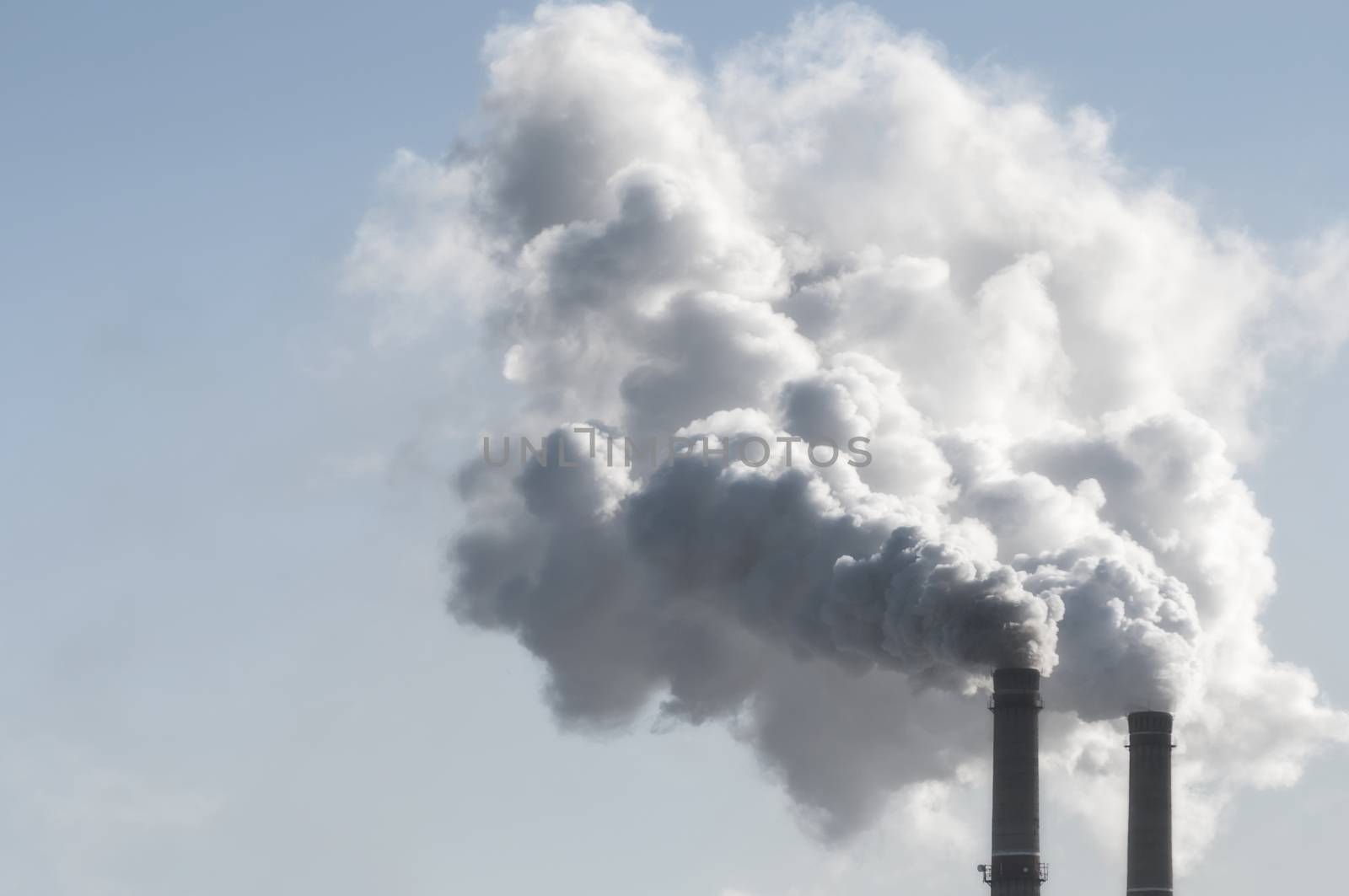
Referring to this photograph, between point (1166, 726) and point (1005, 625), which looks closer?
point (1005, 625)

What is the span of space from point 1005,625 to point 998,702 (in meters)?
2.80

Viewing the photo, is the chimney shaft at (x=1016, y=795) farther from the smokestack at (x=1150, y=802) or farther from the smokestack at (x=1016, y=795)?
the smokestack at (x=1150, y=802)

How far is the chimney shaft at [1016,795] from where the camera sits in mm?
75562

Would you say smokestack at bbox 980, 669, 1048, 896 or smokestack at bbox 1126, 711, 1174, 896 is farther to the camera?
smokestack at bbox 1126, 711, 1174, 896

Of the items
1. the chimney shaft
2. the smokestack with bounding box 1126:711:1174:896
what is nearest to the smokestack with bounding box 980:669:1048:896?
the chimney shaft

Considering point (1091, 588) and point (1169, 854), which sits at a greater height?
point (1091, 588)

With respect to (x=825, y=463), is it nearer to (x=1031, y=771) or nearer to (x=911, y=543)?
(x=911, y=543)

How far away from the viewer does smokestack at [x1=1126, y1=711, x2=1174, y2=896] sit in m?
82.6

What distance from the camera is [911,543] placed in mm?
80312

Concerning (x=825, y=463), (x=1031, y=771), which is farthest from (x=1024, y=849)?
(x=825, y=463)

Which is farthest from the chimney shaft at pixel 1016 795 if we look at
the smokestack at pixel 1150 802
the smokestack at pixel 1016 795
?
the smokestack at pixel 1150 802

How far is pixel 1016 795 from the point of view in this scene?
75.6 meters

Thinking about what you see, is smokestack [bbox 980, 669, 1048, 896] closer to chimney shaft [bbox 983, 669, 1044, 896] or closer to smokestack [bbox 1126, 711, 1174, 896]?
chimney shaft [bbox 983, 669, 1044, 896]

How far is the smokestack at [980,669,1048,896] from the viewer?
2975 inches
